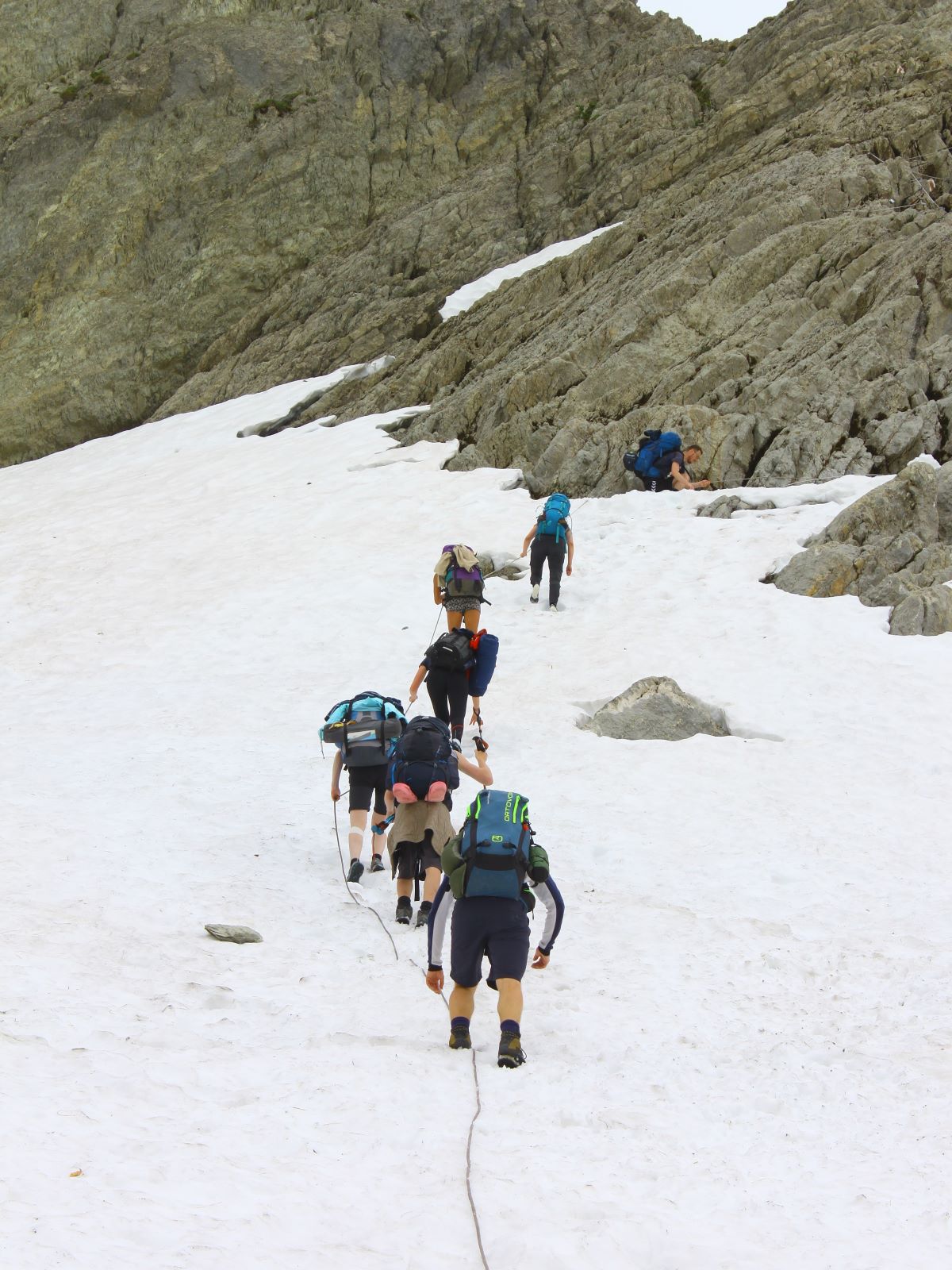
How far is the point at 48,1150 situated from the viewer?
14.9ft

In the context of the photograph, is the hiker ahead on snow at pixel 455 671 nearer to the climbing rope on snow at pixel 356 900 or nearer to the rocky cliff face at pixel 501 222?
the climbing rope on snow at pixel 356 900

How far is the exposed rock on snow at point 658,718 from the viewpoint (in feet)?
40.0

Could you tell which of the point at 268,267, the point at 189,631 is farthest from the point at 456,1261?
the point at 268,267

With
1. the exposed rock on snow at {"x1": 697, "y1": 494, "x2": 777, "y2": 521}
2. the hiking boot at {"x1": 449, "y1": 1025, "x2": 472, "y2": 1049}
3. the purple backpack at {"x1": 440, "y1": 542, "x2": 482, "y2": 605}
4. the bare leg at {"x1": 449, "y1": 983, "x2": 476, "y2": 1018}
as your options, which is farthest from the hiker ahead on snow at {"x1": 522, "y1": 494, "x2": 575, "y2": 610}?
the hiking boot at {"x1": 449, "y1": 1025, "x2": 472, "y2": 1049}

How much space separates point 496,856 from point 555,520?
36.4 ft

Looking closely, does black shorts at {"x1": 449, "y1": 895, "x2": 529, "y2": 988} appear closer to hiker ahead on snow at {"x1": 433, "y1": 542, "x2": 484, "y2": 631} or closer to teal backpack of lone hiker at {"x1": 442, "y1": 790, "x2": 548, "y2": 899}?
teal backpack of lone hiker at {"x1": 442, "y1": 790, "x2": 548, "y2": 899}

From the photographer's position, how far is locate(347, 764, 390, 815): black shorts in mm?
9680

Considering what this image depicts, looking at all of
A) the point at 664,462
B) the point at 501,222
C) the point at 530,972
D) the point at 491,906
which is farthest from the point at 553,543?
the point at 501,222

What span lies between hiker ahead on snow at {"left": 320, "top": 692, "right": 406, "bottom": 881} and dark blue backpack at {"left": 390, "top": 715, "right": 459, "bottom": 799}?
3.80 ft

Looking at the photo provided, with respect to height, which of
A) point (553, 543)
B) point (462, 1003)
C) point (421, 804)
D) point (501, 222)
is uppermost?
point (501, 222)

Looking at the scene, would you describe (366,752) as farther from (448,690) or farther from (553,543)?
(553,543)

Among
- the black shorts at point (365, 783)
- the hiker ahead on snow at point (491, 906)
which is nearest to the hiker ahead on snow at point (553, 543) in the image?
the black shorts at point (365, 783)

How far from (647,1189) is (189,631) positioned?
1426cm

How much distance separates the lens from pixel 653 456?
853 inches
